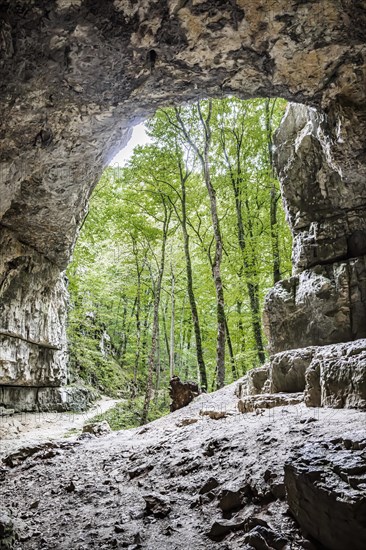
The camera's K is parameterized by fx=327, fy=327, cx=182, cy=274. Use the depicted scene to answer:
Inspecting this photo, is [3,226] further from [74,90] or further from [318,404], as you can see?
[318,404]

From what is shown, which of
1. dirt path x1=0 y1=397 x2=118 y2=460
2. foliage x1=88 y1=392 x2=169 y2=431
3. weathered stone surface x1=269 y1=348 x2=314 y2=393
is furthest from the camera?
foliage x1=88 y1=392 x2=169 y2=431

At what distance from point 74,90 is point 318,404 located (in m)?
6.17

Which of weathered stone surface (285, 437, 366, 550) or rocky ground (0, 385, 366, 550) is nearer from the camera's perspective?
weathered stone surface (285, 437, 366, 550)

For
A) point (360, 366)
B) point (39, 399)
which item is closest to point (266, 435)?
point (360, 366)

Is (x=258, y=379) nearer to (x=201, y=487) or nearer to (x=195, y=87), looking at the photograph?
(x=201, y=487)

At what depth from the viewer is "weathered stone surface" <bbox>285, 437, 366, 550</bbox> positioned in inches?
75.1

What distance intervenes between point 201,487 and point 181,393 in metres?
6.79

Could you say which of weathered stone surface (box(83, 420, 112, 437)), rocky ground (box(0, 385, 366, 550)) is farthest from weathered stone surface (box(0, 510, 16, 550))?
weathered stone surface (box(83, 420, 112, 437))

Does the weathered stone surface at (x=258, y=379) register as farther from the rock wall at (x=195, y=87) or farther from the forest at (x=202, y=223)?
the forest at (x=202, y=223)

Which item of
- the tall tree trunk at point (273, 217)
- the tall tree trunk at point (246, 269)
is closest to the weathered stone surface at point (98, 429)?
the tall tree trunk at point (246, 269)

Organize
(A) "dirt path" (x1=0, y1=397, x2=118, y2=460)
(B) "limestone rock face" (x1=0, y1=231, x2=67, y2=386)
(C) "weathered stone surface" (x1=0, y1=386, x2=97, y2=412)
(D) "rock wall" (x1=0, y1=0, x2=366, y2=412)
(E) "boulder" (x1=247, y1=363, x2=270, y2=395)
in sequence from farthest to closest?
(C) "weathered stone surface" (x1=0, y1=386, x2=97, y2=412) → (B) "limestone rock face" (x1=0, y1=231, x2=67, y2=386) → (A) "dirt path" (x1=0, y1=397, x2=118, y2=460) → (E) "boulder" (x1=247, y1=363, x2=270, y2=395) → (D) "rock wall" (x1=0, y1=0, x2=366, y2=412)

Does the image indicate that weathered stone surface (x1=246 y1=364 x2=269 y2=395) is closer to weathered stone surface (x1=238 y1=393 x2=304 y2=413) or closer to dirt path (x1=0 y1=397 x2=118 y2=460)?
weathered stone surface (x1=238 y1=393 x2=304 y2=413)

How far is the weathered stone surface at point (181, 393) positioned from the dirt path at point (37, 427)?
9.42ft

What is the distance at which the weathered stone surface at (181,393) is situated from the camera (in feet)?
32.5
